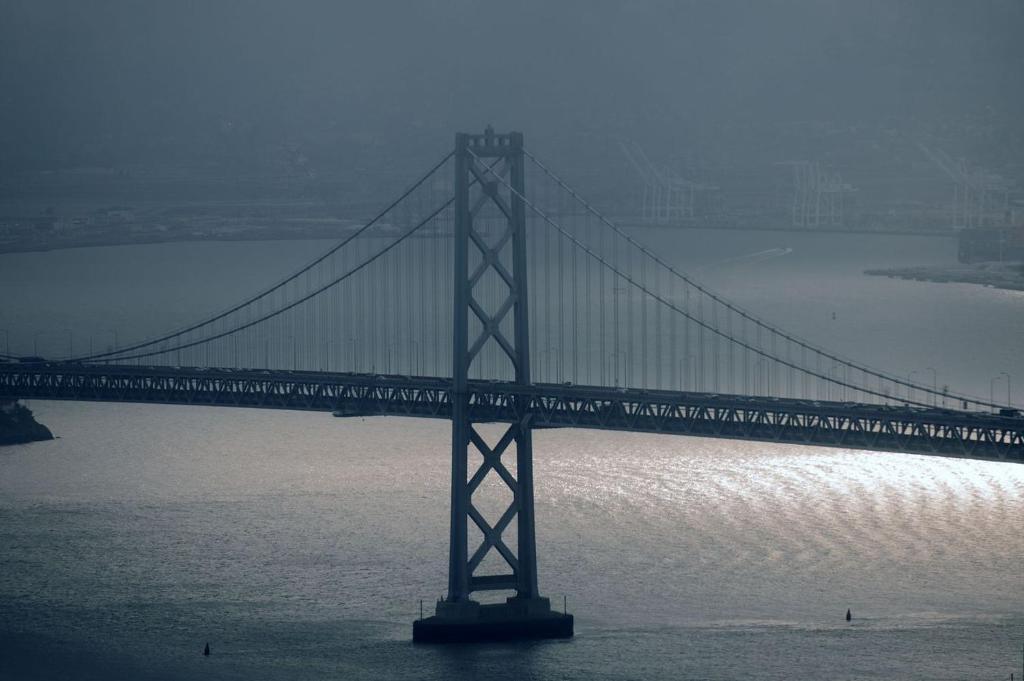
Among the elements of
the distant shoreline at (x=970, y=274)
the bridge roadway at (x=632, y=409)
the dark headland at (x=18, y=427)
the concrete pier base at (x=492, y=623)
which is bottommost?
the concrete pier base at (x=492, y=623)

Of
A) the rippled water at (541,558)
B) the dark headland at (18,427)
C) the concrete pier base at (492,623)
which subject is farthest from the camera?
the dark headland at (18,427)

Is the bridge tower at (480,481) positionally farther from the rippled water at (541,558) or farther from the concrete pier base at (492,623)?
the rippled water at (541,558)

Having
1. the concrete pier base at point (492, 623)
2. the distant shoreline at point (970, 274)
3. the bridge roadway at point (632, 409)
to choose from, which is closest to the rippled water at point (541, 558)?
the concrete pier base at point (492, 623)

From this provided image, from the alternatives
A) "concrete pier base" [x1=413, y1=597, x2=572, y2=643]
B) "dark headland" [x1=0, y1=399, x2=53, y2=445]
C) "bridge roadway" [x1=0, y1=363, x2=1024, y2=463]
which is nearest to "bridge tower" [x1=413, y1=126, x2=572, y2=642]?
"concrete pier base" [x1=413, y1=597, x2=572, y2=643]

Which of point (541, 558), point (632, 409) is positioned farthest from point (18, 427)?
point (632, 409)

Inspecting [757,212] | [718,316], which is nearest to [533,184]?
Result: [757,212]

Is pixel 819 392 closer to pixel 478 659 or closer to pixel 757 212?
pixel 478 659
